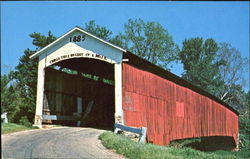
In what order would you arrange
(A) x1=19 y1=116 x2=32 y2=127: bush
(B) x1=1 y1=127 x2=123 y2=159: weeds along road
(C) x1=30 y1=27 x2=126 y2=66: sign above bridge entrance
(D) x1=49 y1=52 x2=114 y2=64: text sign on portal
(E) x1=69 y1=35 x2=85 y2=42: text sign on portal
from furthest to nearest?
(A) x1=19 y1=116 x2=32 y2=127: bush
(E) x1=69 y1=35 x2=85 y2=42: text sign on portal
(D) x1=49 y1=52 x2=114 y2=64: text sign on portal
(C) x1=30 y1=27 x2=126 y2=66: sign above bridge entrance
(B) x1=1 y1=127 x2=123 y2=159: weeds along road

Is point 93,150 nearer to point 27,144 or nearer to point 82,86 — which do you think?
point 27,144

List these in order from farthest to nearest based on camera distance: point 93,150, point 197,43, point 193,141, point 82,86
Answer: point 197,43, point 193,141, point 82,86, point 93,150

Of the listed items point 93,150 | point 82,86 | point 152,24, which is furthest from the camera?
point 152,24

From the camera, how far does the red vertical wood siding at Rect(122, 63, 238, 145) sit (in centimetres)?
1653

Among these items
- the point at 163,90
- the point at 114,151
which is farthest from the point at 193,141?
the point at 114,151

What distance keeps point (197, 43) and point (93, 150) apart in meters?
60.2

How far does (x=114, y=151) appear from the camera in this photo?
977cm

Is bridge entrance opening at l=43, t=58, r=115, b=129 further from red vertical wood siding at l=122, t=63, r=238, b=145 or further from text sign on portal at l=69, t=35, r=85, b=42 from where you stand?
red vertical wood siding at l=122, t=63, r=238, b=145

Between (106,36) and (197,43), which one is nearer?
(106,36)

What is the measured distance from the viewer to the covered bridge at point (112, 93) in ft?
53.7

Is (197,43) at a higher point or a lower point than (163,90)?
higher

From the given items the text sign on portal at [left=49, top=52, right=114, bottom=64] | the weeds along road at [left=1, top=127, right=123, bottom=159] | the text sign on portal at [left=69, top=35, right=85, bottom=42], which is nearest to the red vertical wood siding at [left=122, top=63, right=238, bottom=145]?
the text sign on portal at [left=49, top=52, right=114, bottom=64]

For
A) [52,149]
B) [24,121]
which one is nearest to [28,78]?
[24,121]

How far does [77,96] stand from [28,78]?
17.1 ft
